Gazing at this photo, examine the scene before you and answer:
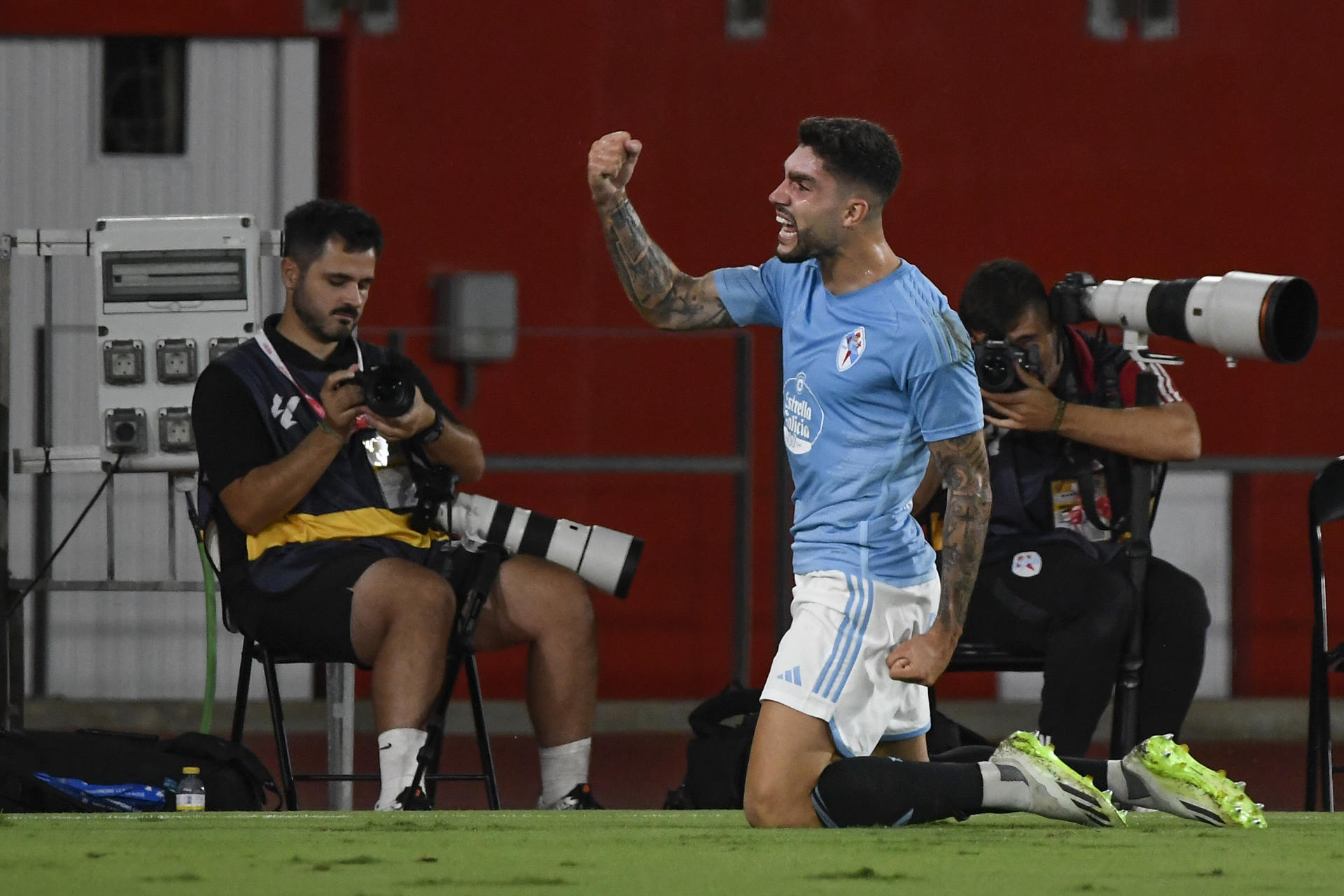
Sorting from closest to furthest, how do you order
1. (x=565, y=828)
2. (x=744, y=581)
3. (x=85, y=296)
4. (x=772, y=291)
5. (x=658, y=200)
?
(x=565, y=828)
(x=772, y=291)
(x=744, y=581)
(x=85, y=296)
(x=658, y=200)

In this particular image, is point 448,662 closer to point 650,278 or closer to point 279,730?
point 279,730

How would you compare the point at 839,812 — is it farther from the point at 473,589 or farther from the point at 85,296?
the point at 85,296

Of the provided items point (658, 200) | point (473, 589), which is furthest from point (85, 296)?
point (473, 589)

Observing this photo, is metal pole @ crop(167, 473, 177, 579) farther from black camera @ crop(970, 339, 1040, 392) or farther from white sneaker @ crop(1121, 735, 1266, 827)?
white sneaker @ crop(1121, 735, 1266, 827)

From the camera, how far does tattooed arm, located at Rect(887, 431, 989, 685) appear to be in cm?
326

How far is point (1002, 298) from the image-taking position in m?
4.40

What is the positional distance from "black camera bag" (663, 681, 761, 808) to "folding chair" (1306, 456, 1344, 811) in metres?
1.16

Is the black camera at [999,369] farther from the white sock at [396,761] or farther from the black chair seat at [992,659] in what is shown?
the white sock at [396,761]

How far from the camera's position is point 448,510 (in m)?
4.36

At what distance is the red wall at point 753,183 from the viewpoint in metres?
7.01

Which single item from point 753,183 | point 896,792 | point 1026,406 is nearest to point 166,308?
point 1026,406

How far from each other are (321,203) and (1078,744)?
1.95 m

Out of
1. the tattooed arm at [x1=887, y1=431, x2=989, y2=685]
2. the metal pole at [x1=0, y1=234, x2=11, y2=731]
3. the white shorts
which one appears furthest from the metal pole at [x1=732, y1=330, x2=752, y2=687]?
the tattooed arm at [x1=887, y1=431, x2=989, y2=685]

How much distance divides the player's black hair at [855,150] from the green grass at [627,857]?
105 centimetres
